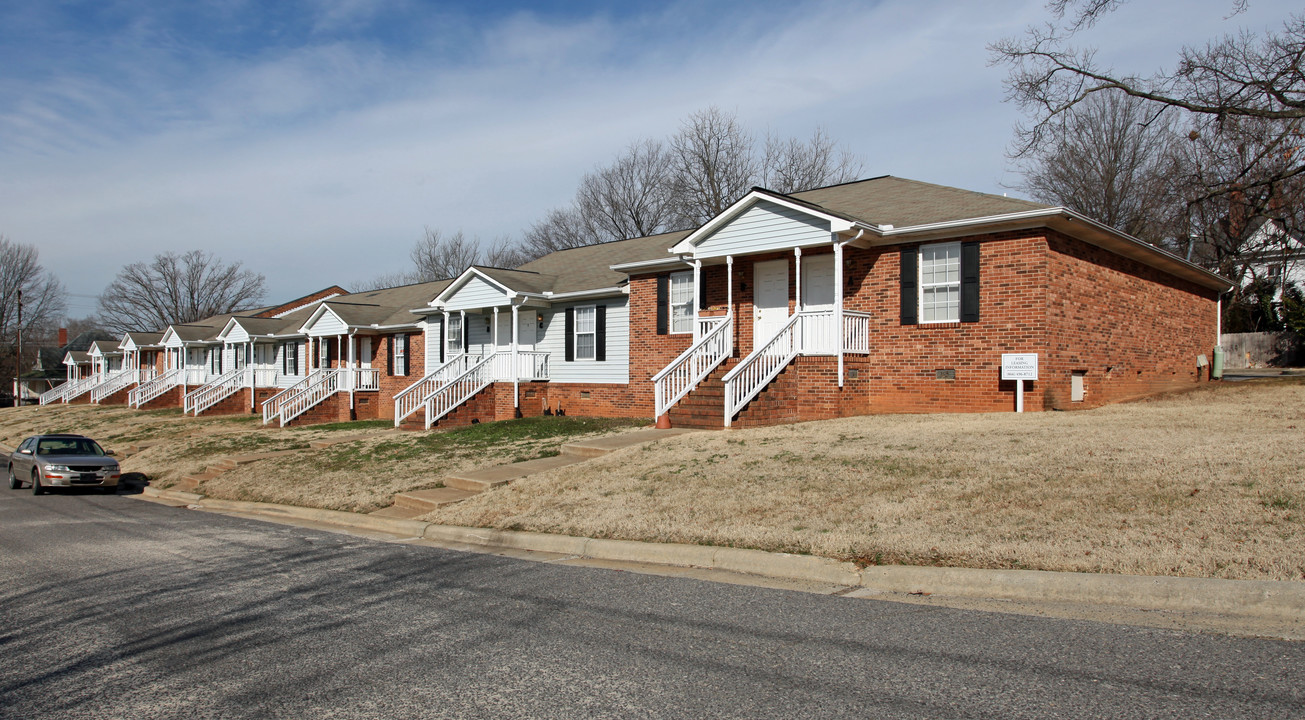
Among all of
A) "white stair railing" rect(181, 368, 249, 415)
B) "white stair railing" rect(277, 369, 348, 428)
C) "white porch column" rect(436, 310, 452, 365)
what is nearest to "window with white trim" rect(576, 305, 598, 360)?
"white porch column" rect(436, 310, 452, 365)

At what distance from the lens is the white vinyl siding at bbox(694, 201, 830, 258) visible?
17516mm

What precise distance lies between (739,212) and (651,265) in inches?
140

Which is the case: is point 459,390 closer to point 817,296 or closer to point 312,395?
point 312,395

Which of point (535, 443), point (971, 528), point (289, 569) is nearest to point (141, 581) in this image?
point (289, 569)

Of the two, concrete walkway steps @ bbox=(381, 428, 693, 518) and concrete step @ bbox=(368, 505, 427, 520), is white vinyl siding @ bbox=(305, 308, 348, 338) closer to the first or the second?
concrete walkway steps @ bbox=(381, 428, 693, 518)

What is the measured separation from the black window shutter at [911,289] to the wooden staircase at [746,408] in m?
2.63

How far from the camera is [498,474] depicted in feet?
43.7

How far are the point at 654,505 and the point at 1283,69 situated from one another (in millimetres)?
20571

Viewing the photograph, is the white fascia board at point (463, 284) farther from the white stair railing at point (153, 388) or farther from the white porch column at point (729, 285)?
the white stair railing at point (153, 388)

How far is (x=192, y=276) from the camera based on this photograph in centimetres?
7694

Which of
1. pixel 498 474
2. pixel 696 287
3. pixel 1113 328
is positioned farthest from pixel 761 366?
pixel 1113 328

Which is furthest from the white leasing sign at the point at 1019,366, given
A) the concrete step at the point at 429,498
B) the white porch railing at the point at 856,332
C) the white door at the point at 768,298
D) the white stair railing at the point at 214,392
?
the white stair railing at the point at 214,392

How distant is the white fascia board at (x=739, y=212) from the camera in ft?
56.0

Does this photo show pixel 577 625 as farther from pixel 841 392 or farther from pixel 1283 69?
pixel 1283 69
